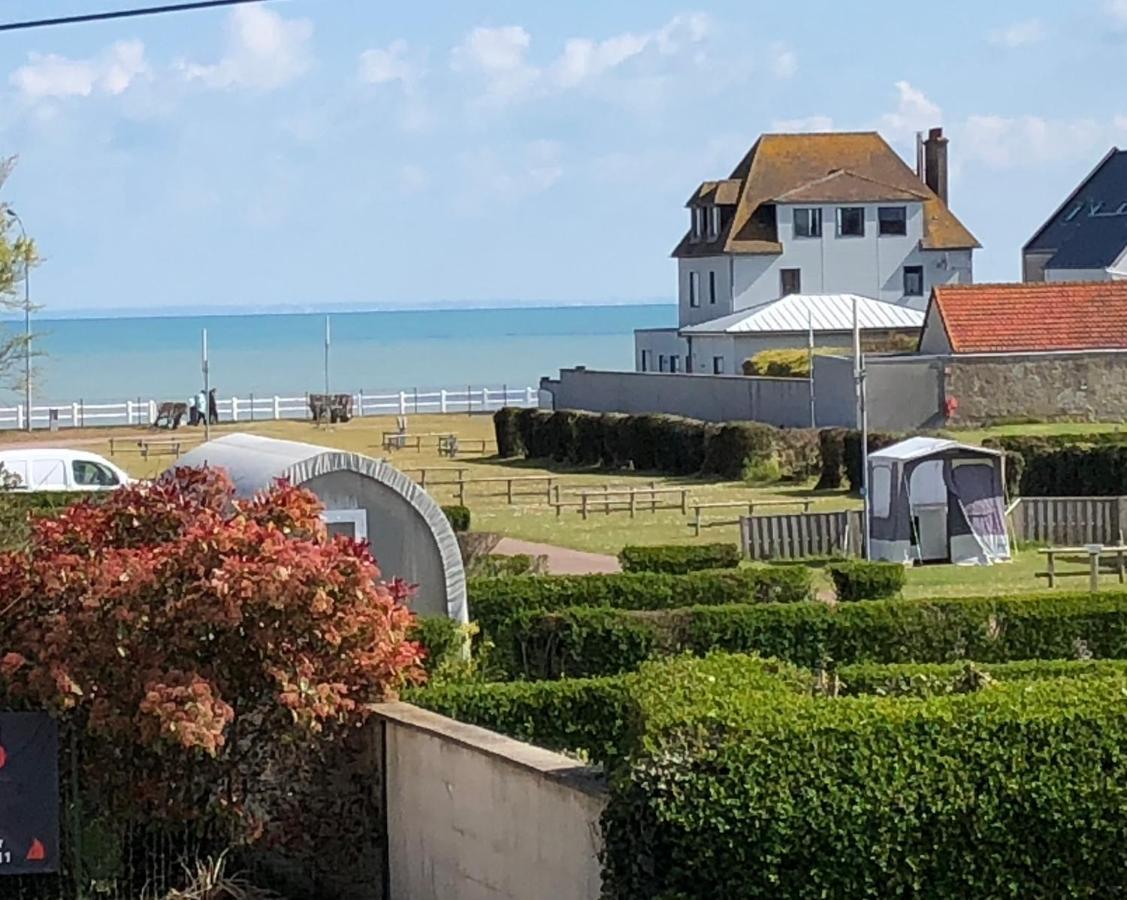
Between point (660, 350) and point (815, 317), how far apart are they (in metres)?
11.9

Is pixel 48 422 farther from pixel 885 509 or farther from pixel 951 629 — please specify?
pixel 951 629

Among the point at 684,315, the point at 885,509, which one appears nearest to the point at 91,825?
the point at 885,509

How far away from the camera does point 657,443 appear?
166 ft

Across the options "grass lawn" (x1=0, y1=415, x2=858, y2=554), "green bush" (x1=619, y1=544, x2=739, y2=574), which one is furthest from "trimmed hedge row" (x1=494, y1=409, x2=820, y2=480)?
"green bush" (x1=619, y1=544, x2=739, y2=574)

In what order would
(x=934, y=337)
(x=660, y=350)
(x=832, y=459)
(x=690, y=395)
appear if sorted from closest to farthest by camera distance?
(x=832, y=459) < (x=934, y=337) < (x=690, y=395) < (x=660, y=350)

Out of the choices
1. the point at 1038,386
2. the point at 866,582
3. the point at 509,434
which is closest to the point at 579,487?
the point at 509,434

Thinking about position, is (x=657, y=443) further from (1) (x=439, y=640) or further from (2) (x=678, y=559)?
(1) (x=439, y=640)

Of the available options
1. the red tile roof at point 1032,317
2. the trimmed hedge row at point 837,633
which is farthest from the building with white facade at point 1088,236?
the trimmed hedge row at point 837,633

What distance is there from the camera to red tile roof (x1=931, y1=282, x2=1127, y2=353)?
5259cm

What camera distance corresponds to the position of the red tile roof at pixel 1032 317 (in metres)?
52.6

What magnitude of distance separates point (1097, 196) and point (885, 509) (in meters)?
61.5

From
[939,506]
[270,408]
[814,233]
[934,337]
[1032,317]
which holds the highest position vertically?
[814,233]

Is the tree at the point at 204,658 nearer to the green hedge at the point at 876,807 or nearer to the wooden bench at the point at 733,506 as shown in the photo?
the green hedge at the point at 876,807

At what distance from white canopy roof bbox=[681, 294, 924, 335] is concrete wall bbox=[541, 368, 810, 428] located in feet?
15.0
